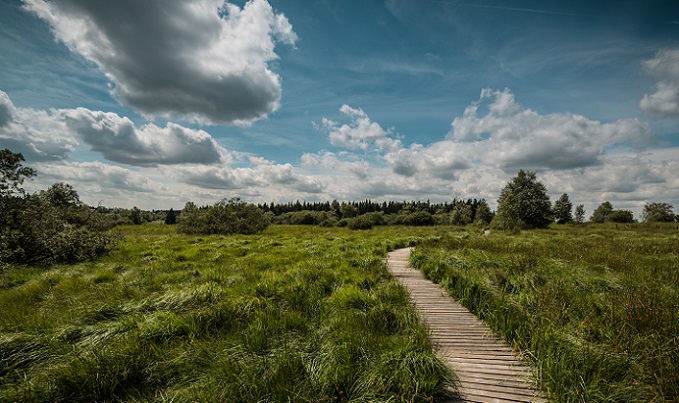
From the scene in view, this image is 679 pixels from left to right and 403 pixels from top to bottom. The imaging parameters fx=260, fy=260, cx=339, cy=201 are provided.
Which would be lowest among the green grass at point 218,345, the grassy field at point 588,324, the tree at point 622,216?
the green grass at point 218,345

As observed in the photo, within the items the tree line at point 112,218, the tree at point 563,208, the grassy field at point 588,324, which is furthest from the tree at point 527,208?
the grassy field at point 588,324

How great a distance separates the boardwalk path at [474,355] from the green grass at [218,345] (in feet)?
1.29

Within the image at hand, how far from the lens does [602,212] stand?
73.5 metres

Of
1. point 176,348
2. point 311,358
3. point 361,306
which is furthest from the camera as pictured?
point 361,306

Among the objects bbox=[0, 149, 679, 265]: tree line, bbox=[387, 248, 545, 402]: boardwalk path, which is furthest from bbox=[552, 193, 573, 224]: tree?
bbox=[387, 248, 545, 402]: boardwalk path

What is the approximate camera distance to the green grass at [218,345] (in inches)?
125

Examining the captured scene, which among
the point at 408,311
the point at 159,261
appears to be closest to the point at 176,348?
the point at 408,311

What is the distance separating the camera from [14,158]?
9.91 metres

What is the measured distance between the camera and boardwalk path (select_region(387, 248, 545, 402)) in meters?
3.20

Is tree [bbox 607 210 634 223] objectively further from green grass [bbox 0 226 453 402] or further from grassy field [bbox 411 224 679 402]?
green grass [bbox 0 226 453 402]

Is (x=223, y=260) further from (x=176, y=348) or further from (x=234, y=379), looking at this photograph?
(x=234, y=379)

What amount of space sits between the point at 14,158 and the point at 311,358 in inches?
553

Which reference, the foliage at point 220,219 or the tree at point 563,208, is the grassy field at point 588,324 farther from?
the tree at point 563,208

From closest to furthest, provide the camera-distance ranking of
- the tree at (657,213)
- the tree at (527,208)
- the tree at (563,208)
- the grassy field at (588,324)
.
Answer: the grassy field at (588,324), the tree at (527,208), the tree at (657,213), the tree at (563,208)
